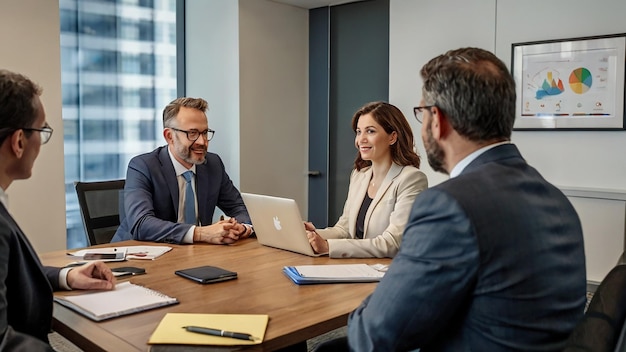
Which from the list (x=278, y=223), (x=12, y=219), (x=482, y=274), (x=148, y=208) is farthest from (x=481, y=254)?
(x=148, y=208)

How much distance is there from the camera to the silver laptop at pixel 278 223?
2232mm

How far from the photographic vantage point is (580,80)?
366 centimetres

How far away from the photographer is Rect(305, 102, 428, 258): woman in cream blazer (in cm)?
250

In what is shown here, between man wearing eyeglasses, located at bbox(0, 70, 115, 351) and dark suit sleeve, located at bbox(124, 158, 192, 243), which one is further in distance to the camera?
dark suit sleeve, located at bbox(124, 158, 192, 243)

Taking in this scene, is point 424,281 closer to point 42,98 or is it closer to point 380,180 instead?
point 380,180

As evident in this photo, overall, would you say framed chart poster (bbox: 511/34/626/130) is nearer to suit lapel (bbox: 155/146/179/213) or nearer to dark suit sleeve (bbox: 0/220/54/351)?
suit lapel (bbox: 155/146/179/213)

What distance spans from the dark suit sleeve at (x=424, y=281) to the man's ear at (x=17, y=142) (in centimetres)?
93

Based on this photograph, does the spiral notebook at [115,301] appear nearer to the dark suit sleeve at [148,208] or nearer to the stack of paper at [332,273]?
the stack of paper at [332,273]

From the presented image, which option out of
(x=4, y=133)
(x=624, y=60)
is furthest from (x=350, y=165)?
(x=4, y=133)

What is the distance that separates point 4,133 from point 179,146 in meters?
1.51

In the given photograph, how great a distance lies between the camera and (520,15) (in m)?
3.87

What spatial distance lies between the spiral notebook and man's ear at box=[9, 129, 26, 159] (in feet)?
1.50

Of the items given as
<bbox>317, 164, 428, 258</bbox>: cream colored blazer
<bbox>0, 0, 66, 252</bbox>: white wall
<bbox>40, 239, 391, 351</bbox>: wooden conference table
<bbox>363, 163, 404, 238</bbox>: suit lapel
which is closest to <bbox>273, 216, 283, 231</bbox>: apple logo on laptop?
<bbox>40, 239, 391, 351</bbox>: wooden conference table

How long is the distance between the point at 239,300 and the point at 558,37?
3012mm
